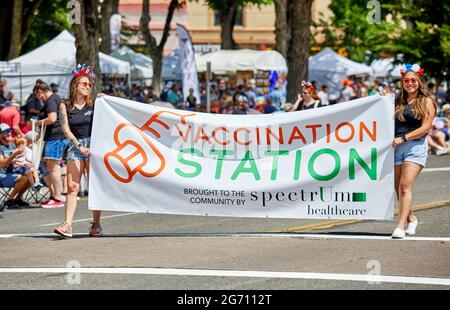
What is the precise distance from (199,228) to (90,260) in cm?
304

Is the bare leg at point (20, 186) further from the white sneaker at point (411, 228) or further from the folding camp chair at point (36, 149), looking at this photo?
the white sneaker at point (411, 228)

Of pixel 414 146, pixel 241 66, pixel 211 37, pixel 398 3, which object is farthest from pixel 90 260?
pixel 211 37

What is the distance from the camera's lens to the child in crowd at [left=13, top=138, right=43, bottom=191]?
55.7 feet

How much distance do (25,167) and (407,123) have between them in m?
7.49

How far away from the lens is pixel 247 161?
39.7ft

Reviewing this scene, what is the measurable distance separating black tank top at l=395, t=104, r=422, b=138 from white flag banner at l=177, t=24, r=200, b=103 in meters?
21.7

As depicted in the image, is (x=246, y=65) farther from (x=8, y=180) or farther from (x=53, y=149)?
(x=53, y=149)

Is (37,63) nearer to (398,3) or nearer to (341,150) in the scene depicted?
(398,3)

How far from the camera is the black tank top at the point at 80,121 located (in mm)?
12219

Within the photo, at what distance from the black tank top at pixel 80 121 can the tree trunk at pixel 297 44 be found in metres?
18.5

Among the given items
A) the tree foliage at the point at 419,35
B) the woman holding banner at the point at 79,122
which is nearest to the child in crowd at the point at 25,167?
the woman holding banner at the point at 79,122

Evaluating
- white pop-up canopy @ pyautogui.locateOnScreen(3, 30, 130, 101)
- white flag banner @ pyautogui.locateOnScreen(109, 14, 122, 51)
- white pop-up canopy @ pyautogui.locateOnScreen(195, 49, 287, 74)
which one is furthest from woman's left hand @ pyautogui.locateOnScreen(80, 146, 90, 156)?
white flag banner @ pyautogui.locateOnScreen(109, 14, 122, 51)

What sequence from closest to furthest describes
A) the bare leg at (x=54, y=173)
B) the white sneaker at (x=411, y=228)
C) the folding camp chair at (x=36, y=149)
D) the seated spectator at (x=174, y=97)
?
the white sneaker at (x=411, y=228), the bare leg at (x=54, y=173), the folding camp chair at (x=36, y=149), the seated spectator at (x=174, y=97)

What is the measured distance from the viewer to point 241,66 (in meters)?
39.8
